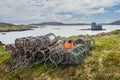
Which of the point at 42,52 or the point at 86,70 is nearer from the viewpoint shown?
the point at 86,70

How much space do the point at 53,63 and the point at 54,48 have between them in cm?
159

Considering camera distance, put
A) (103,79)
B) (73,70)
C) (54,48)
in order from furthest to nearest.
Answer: (54,48) < (73,70) < (103,79)

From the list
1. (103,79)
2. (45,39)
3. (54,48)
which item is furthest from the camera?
(45,39)

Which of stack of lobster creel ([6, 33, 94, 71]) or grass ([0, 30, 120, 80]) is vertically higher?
stack of lobster creel ([6, 33, 94, 71])

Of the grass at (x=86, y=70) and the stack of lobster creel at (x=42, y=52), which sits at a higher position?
the stack of lobster creel at (x=42, y=52)

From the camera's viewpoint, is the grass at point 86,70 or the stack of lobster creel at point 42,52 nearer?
the grass at point 86,70

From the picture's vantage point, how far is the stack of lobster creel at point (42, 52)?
26.8 meters

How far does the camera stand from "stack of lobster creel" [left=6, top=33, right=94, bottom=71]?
2677cm

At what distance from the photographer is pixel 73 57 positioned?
2609cm

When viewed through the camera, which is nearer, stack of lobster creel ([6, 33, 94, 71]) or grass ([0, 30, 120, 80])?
grass ([0, 30, 120, 80])

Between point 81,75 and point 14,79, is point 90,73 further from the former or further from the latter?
point 14,79

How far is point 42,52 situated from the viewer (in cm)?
2803

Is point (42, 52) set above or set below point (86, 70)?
above

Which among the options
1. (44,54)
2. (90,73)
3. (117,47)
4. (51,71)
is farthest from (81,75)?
(117,47)
